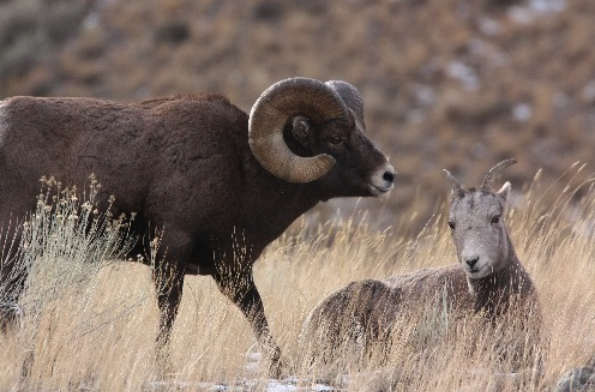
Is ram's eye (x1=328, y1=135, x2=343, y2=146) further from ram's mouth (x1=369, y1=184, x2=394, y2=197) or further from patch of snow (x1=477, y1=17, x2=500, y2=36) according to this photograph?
patch of snow (x1=477, y1=17, x2=500, y2=36)

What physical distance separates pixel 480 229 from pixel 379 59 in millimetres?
24391

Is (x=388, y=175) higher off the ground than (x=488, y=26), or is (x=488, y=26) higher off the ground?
(x=488, y=26)

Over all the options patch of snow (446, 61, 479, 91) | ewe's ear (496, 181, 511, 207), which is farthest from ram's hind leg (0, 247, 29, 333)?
patch of snow (446, 61, 479, 91)

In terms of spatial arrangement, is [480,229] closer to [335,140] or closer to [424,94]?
[335,140]

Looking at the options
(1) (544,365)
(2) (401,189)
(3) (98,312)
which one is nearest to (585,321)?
(1) (544,365)

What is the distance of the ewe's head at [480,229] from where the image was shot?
8.29m

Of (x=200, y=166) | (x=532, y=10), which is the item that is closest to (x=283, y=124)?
(x=200, y=166)

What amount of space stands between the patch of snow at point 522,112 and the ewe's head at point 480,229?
2204 centimetres

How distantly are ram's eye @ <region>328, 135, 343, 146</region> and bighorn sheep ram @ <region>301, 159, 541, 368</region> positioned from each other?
1145mm

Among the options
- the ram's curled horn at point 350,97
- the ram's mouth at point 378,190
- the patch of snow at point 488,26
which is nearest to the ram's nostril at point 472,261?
the ram's mouth at point 378,190

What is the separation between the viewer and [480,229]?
8.45 meters

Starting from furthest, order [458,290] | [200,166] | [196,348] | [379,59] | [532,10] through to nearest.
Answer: [532,10] → [379,59] → [200,166] → [458,290] → [196,348]

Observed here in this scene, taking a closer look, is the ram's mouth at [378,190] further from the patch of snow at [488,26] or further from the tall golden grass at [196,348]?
the patch of snow at [488,26]

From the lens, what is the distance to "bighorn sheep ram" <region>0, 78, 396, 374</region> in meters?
8.81
